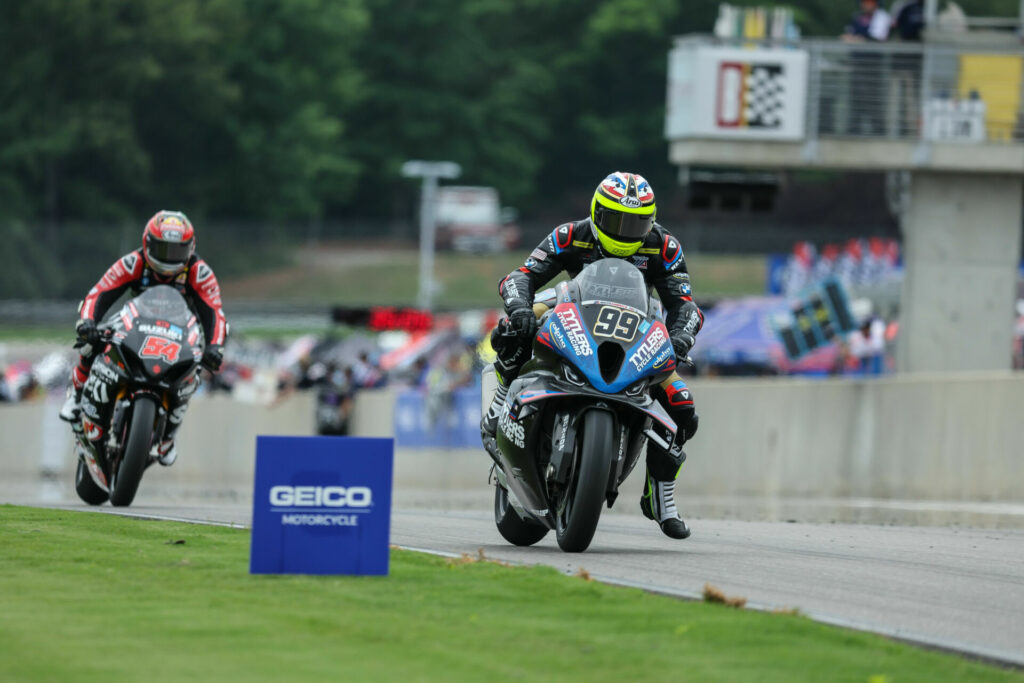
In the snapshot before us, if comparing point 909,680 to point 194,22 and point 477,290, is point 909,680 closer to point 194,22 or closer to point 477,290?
point 477,290

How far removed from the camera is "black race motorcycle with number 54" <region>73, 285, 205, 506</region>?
12570mm

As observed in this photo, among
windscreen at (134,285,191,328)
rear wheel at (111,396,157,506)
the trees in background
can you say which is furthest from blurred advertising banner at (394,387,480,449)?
the trees in background

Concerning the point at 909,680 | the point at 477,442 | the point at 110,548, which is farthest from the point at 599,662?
the point at 477,442

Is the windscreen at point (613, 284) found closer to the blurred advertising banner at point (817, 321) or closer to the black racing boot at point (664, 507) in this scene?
the black racing boot at point (664, 507)

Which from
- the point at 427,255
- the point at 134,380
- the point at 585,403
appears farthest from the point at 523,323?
the point at 427,255

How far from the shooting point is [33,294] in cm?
5450

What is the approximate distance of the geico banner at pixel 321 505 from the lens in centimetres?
755

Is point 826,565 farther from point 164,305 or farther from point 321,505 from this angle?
point 164,305

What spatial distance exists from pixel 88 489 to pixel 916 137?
14326 mm

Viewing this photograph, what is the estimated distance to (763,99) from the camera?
24.6 meters

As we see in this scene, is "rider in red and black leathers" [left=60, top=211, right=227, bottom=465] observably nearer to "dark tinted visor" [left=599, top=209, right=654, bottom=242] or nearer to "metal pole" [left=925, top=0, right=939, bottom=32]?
"dark tinted visor" [left=599, top=209, right=654, bottom=242]

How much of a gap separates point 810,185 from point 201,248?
109 ft

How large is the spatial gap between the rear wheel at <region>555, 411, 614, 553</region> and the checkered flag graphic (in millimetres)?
16049

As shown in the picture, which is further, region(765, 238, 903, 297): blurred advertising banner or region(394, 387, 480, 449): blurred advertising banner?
region(765, 238, 903, 297): blurred advertising banner
